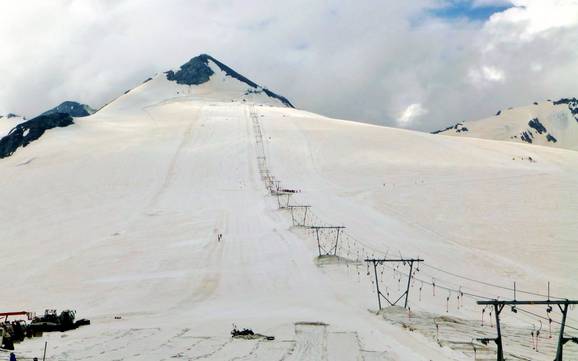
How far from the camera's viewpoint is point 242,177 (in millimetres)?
76375

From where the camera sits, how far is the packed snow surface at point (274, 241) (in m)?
25.4

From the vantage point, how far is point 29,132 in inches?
4250

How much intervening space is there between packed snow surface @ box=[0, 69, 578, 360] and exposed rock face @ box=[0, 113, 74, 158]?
4730 mm

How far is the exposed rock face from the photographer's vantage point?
4043 inches

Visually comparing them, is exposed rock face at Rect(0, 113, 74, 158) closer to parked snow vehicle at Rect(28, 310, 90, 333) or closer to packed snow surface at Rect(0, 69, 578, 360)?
packed snow surface at Rect(0, 69, 578, 360)

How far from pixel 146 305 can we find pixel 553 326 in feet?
77.2

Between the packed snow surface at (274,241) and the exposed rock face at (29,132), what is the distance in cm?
473

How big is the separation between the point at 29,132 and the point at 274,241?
266 ft

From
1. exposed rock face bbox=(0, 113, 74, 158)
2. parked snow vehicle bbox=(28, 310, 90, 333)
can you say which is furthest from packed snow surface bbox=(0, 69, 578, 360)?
exposed rock face bbox=(0, 113, 74, 158)

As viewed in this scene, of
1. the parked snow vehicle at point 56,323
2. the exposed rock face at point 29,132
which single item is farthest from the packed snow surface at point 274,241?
the exposed rock face at point 29,132

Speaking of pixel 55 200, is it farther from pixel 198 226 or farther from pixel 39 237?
pixel 198 226

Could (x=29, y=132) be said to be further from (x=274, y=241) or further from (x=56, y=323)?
(x=56, y=323)

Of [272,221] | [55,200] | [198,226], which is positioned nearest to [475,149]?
[272,221]

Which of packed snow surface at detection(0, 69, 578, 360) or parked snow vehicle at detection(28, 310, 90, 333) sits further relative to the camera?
parked snow vehicle at detection(28, 310, 90, 333)
